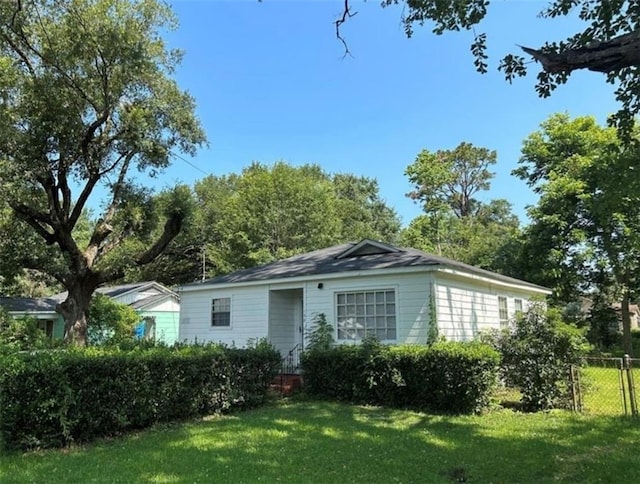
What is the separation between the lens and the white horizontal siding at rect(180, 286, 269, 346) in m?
13.2

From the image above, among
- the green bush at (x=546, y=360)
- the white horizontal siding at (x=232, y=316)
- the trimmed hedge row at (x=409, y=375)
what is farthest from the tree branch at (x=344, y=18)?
the white horizontal siding at (x=232, y=316)

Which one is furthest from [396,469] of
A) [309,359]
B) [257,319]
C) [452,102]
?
[452,102]

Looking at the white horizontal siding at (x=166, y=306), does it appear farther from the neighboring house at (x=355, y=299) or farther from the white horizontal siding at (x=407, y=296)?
the white horizontal siding at (x=407, y=296)

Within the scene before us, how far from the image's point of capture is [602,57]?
12.0 ft

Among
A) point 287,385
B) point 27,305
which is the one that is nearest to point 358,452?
point 287,385

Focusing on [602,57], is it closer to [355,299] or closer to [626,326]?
[355,299]

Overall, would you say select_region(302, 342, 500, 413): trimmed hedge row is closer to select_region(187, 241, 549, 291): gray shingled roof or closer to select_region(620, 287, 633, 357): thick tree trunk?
select_region(187, 241, 549, 291): gray shingled roof

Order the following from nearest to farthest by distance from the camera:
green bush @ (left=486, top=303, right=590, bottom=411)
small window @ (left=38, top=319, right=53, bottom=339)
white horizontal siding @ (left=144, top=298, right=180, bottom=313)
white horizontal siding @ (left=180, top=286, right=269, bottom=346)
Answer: green bush @ (left=486, top=303, right=590, bottom=411) < white horizontal siding @ (left=180, top=286, right=269, bottom=346) < small window @ (left=38, top=319, right=53, bottom=339) < white horizontal siding @ (left=144, top=298, right=180, bottom=313)

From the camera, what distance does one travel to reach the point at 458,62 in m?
8.96

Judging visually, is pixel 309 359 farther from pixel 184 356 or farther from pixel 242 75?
pixel 242 75

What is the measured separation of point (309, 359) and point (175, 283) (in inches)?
1093

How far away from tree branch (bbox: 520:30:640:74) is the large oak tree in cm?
1314

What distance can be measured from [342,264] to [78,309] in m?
10.5

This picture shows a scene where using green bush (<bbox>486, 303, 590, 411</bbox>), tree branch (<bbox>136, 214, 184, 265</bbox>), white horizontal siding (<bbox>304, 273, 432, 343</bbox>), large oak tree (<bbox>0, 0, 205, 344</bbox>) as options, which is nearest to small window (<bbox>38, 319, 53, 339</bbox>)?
large oak tree (<bbox>0, 0, 205, 344</bbox>)
